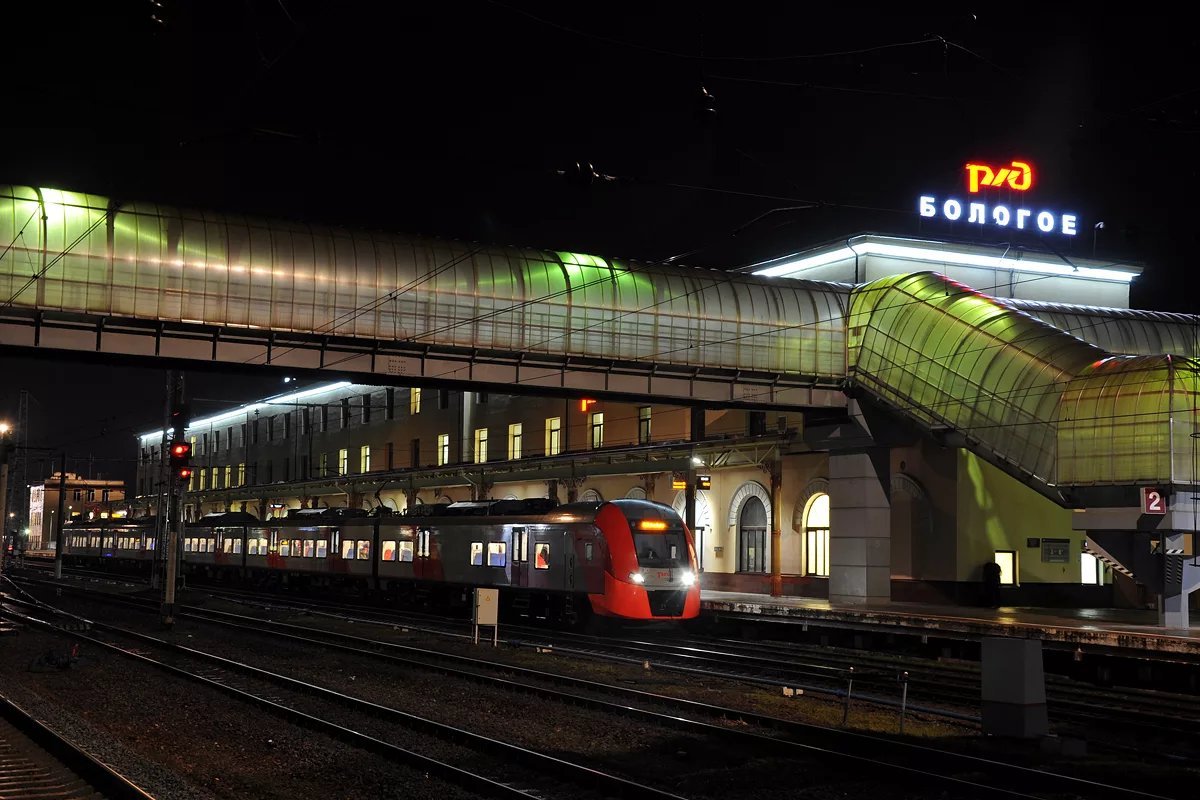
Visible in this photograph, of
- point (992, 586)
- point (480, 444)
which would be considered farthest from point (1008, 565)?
point (480, 444)

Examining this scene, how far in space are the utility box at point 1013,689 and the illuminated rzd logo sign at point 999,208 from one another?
30.3 m

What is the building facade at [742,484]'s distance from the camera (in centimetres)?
3853

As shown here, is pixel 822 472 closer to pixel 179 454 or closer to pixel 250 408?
pixel 179 454

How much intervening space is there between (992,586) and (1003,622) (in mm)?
9241

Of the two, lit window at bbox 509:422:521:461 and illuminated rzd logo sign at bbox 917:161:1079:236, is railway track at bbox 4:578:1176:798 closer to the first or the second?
illuminated rzd logo sign at bbox 917:161:1079:236

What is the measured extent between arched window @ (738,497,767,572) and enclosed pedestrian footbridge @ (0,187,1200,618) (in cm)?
932

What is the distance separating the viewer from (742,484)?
151 feet

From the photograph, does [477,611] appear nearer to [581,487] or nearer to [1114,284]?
[581,487]

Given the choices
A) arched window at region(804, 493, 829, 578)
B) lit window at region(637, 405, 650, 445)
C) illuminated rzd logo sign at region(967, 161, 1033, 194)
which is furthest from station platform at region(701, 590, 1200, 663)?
illuminated rzd logo sign at region(967, 161, 1033, 194)

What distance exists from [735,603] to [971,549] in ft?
26.0

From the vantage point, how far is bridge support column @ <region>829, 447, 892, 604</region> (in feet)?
120

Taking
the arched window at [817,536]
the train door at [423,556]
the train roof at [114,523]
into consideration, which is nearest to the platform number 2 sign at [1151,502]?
the arched window at [817,536]

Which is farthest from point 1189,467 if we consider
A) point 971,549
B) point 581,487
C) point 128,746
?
point 581,487

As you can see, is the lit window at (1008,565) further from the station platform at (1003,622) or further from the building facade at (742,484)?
the station platform at (1003,622)
